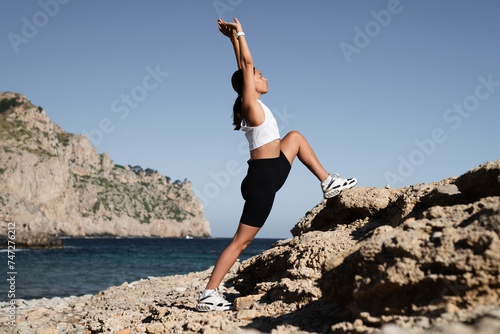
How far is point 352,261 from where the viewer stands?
7.89ft

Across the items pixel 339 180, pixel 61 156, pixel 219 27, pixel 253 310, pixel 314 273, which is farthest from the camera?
pixel 61 156

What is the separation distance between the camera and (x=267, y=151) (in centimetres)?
367

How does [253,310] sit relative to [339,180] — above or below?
below

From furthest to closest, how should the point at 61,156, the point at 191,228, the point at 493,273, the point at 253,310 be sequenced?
the point at 191,228 < the point at 61,156 < the point at 253,310 < the point at 493,273

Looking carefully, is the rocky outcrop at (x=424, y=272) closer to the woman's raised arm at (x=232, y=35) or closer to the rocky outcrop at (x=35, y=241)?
the woman's raised arm at (x=232, y=35)

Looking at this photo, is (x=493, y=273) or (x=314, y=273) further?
(x=314, y=273)

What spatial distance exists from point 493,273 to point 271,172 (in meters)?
2.08

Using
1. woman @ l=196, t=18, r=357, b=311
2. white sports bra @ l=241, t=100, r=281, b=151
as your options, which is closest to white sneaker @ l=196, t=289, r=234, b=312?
woman @ l=196, t=18, r=357, b=311

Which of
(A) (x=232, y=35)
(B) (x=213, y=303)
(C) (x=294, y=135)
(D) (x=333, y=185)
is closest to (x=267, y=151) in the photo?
(C) (x=294, y=135)

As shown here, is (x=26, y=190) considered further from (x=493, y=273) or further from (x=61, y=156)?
(x=493, y=273)

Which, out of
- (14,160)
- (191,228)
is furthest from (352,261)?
(191,228)

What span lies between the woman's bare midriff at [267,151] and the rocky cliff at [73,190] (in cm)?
7125

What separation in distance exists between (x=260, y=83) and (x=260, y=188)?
1098 mm

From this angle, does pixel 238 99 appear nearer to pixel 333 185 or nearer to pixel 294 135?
pixel 294 135
